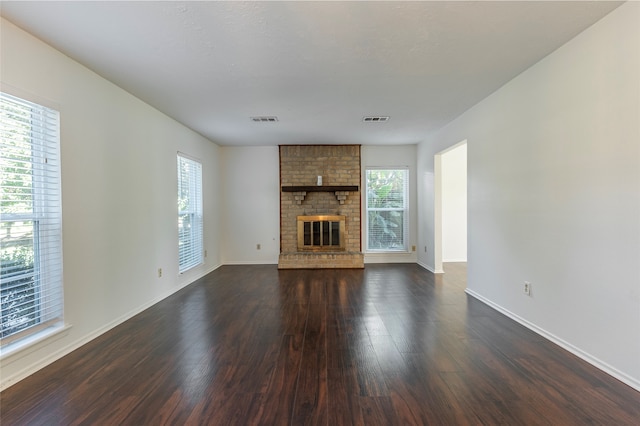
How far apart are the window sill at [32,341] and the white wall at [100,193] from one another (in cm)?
2

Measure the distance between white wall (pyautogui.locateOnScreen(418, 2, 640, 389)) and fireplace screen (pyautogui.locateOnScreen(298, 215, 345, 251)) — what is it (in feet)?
9.79

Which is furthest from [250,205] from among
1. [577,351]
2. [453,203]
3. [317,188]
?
[577,351]

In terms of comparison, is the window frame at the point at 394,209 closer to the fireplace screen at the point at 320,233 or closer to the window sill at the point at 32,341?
the fireplace screen at the point at 320,233

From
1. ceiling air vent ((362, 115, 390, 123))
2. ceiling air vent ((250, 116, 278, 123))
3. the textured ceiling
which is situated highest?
ceiling air vent ((362, 115, 390, 123))

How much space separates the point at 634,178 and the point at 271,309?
3.30m

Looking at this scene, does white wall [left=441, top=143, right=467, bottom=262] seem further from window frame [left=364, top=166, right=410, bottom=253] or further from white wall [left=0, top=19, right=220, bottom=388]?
white wall [left=0, top=19, right=220, bottom=388]

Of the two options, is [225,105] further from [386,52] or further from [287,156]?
[287,156]

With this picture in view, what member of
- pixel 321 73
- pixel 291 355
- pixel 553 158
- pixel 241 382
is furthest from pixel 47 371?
pixel 553 158

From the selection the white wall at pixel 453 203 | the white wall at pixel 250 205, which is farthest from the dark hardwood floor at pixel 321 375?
the white wall at pixel 453 203

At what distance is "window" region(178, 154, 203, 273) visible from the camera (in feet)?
14.5

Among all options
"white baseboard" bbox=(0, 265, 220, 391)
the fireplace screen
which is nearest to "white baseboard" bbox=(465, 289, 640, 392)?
the fireplace screen

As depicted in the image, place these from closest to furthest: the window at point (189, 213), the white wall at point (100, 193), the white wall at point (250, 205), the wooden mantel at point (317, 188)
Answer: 1. the white wall at point (100, 193)
2. the window at point (189, 213)
3. the wooden mantel at point (317, 188)
4. the white wall at point (250, 205)

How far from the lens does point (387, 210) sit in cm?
620

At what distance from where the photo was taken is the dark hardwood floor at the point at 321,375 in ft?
5.36
